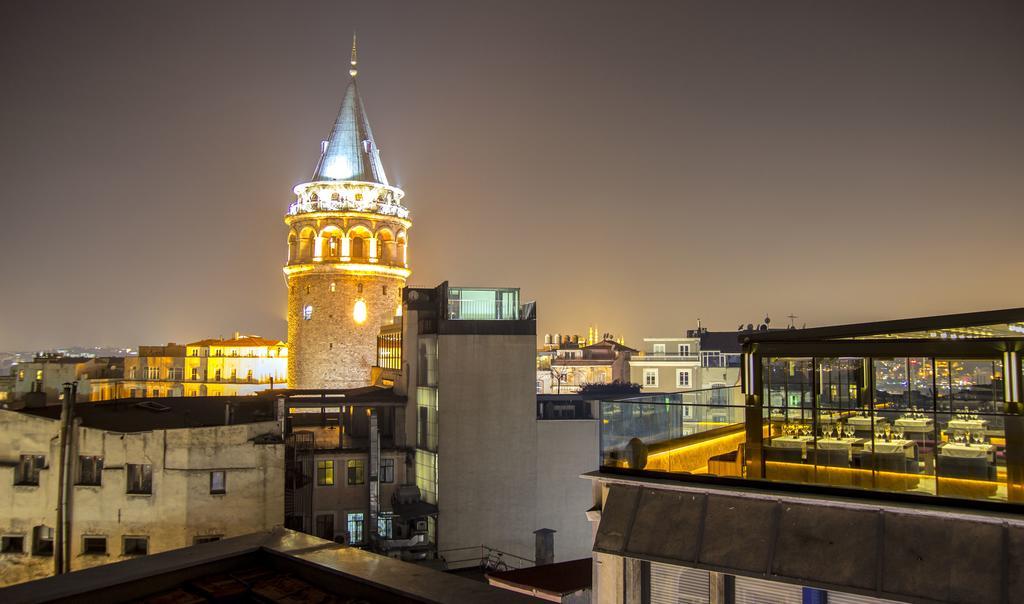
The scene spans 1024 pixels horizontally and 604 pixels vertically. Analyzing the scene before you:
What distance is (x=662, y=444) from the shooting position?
1207 cm

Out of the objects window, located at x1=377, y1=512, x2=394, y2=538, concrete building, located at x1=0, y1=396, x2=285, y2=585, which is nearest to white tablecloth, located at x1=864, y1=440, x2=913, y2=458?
concrete building, located at x1=0, y1=396, x2=285, y2=585

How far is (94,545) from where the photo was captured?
89.8 feet

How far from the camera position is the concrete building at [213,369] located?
93.1m

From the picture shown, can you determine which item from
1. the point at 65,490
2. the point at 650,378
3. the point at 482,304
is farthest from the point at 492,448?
the point at 650,378

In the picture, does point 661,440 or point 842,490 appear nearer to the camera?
point 842,490

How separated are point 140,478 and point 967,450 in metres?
27.2

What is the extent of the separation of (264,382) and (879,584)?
89014mm

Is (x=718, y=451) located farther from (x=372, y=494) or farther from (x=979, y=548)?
(x=372, y=494)

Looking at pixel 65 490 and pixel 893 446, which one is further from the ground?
pixel 893 446

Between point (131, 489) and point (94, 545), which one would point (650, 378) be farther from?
point (94, 545)

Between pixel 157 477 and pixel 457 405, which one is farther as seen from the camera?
pixel 457 405

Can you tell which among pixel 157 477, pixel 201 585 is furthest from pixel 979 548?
pixel 157 477

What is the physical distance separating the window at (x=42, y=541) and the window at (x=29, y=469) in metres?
1.83

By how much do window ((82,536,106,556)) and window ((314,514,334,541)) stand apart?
879cm
